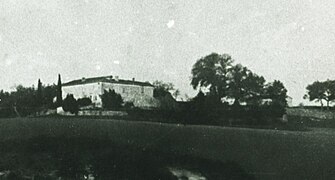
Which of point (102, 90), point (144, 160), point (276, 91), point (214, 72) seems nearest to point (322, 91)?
point (276, 91)

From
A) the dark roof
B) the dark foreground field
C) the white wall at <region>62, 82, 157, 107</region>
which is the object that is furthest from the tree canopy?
the dark foreground field

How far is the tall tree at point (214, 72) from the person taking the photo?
7169 cm

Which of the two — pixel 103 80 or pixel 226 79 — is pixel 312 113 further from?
pixel 103 80

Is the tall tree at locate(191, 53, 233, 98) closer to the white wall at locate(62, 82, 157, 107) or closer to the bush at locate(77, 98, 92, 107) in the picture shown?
the white wall at locate(62, 82, 157, 107)

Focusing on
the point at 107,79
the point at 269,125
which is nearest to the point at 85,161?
the point at 269,125

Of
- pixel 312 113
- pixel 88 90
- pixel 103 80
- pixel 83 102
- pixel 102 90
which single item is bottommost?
pixel 312 113

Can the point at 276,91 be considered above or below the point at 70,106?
above

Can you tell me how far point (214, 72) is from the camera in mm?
72875

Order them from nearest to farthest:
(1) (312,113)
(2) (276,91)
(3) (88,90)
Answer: (1) (312,113)
(2) (276,91)
(3) (88,90)

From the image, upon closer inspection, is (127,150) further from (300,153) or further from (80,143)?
(300,153)

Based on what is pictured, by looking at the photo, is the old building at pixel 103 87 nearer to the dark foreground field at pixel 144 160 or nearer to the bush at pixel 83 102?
the bush at pixel 83 102

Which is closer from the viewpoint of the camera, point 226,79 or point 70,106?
point 70,106

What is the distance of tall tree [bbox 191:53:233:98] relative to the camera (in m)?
71.7

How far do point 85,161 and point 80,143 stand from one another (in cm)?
524
